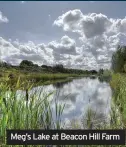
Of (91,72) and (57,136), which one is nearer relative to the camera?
(57,136)

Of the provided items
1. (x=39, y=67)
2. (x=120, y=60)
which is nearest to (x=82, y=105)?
(x=120, y=60)

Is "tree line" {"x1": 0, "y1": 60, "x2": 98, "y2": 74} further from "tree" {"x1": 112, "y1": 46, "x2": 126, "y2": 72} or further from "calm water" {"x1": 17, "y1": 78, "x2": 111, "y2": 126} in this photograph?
"tree" {"x1": 112, "y1": 46, "x2": 126, "y2": 72}

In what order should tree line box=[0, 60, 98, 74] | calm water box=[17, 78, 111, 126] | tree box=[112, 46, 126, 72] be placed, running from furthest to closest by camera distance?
tree line box=[0, 60, 98, 74] → tree box=[112, 46, 126, 72] → calm water box=[17, 78, 111, 126]

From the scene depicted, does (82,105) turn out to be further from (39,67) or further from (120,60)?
(39,67)

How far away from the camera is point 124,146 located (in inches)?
171

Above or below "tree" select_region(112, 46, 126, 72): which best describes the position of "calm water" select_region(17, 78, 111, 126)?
below

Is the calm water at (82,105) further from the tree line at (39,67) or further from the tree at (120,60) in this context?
the tree at (120,60)

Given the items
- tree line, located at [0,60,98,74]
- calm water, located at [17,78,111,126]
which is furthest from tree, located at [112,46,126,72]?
calm water, located at [17,78,111,126]

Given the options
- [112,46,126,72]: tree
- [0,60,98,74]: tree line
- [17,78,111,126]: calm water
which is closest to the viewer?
[17,78,111,126]: calm water

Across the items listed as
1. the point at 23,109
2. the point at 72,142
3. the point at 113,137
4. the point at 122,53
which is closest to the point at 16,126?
the point at 23,109

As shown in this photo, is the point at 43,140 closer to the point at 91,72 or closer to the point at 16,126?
the point at 16,126

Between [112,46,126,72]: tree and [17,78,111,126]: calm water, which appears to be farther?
[112,46,126,72]: tree

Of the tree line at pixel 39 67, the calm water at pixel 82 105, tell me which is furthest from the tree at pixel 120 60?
the calm water at pixel 82 105

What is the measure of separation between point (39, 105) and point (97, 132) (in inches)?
44.9
